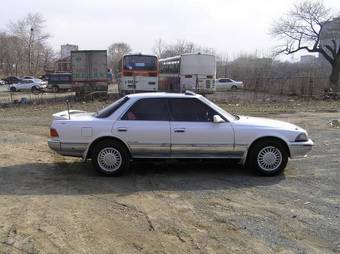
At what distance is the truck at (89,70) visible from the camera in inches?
1275

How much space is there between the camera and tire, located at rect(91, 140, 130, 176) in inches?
337

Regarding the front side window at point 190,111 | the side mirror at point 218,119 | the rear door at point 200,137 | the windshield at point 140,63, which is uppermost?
the windshield at point 140,63

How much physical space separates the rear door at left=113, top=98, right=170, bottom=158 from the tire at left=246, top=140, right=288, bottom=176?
157 cm

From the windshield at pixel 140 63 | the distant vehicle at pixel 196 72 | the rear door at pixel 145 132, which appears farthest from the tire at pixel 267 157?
the distant vehicle at pixel 196 72

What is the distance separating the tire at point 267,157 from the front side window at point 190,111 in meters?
1.01

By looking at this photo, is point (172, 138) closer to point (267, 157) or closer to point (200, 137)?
point (200, 137)

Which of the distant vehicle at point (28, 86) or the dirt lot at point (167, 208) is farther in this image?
the distant vehicle at point (28, 86)

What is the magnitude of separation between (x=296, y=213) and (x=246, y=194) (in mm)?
1136

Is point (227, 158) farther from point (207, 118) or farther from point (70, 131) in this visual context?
point (70, 131)

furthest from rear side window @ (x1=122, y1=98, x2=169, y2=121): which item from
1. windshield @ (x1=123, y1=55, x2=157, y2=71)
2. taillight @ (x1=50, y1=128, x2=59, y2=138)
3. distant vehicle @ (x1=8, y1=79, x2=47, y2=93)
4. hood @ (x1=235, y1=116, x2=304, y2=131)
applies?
distant vehicle @ (x1=8, y1=79, x2=47, y2=93)

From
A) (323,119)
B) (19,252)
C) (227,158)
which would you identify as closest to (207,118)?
(227,158)

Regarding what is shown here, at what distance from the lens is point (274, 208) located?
21.7 ft

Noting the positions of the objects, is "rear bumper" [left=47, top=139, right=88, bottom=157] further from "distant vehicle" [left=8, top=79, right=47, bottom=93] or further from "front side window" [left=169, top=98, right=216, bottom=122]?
"distant vehicle" [left=8, top=79, right=47, bottom=93]

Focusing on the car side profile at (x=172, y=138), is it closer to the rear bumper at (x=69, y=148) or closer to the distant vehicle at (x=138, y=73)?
the rear bumper at (x=69, y=148)
